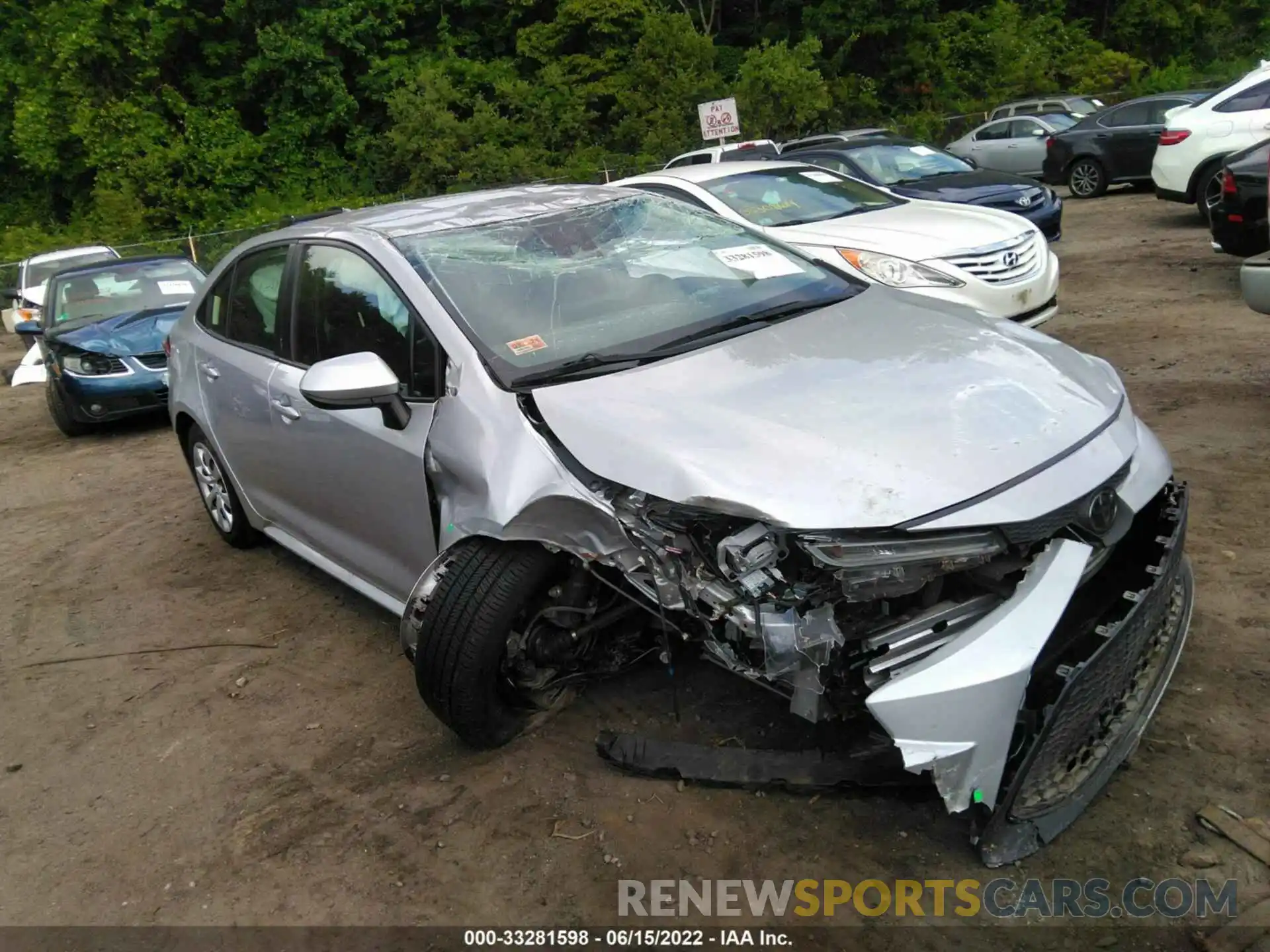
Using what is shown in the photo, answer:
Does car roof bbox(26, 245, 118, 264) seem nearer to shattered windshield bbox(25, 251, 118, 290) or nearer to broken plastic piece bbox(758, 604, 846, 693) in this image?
shattered windshield bbox(25, 251, 118, 290)

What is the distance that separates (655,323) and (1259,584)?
242 cm

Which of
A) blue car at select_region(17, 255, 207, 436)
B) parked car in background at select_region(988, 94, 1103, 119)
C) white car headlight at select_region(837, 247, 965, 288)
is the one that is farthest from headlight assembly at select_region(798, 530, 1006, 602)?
parked car in background at select_region(988, 94, 1103, 119)

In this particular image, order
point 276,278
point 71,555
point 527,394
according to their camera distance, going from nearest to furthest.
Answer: point 527,394, point 276,278, point 71,555

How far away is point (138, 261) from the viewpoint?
9.95 meters

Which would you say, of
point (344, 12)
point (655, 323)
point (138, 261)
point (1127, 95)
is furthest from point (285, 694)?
point (1127, 95)

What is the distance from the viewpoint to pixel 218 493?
5.31m

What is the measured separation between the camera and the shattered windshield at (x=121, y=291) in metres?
9.38

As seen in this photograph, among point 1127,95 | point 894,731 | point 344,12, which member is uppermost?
point 344,12

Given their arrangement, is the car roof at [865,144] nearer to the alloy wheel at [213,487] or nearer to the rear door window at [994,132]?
the alloy wheel at [213,487]

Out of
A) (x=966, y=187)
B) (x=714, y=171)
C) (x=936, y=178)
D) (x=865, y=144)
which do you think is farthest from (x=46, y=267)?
(x=966, y=187)

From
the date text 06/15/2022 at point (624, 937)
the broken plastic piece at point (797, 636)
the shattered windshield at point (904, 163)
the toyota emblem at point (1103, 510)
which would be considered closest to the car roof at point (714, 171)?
the shattered windshield at point (904, 163)

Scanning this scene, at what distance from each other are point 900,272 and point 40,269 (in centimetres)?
1450

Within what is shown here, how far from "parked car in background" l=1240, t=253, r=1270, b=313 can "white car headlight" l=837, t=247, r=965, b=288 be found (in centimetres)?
186

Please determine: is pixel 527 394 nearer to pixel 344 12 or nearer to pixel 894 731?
pixel 894 731
